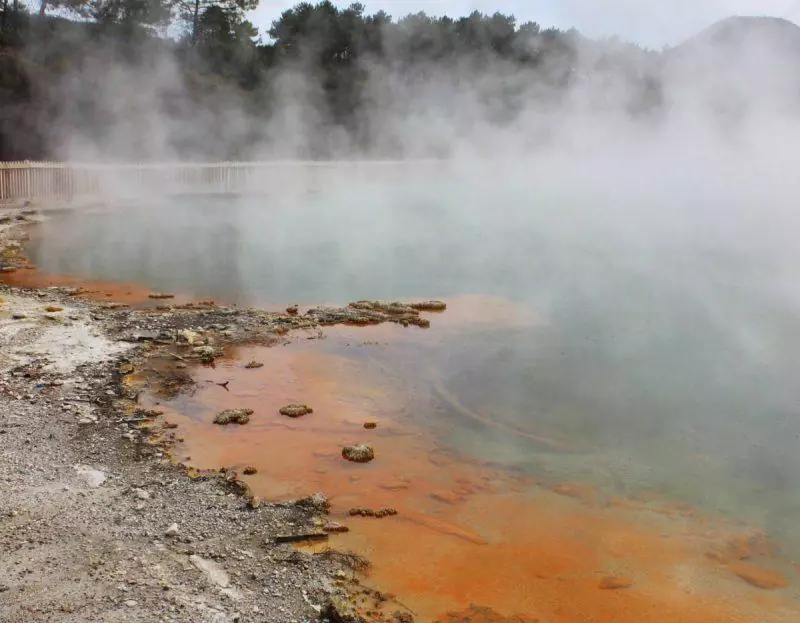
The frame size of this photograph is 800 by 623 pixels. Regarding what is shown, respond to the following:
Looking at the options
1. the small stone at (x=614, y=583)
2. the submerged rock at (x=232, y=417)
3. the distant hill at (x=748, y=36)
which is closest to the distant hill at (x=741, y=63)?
the distant hill at (x=748, y=36)

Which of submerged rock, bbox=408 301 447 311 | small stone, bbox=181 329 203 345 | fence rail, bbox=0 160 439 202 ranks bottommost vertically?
small stone, bbox=181 329 203 345

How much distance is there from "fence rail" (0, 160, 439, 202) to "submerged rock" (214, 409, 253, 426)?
10.2 m

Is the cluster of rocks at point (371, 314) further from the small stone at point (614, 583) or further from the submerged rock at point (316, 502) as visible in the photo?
the small stone at point (614, 583)

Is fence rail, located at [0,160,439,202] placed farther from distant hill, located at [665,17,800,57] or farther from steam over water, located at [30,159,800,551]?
distant hill, located at [665,17,800,57]

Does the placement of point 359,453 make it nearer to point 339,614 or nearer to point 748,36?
point 339,614

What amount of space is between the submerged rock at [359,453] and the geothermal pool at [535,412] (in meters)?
0.08

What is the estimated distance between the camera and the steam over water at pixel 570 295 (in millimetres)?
4551

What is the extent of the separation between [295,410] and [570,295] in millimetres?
4461

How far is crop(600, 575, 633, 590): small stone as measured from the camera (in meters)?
3.20

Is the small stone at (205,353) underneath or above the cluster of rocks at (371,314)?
underneath

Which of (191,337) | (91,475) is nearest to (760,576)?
(91,475)

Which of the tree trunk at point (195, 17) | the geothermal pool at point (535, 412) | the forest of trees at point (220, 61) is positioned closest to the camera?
the geothermal pool at point (535, 412)

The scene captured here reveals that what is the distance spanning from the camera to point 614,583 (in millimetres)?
3217

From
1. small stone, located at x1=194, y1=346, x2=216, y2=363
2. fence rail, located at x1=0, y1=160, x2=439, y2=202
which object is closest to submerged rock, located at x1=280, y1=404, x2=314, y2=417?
small stone, located at x1=194, y1=346, x2=216, y2=363
